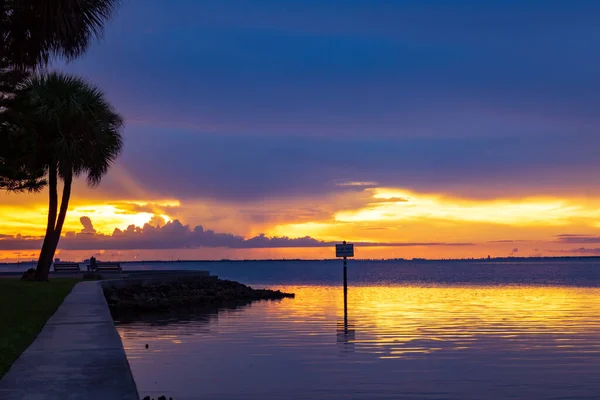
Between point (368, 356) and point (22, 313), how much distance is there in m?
12.7

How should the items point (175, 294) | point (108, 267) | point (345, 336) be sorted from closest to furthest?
point (345, 336), point (175, 294), point (108, 267)

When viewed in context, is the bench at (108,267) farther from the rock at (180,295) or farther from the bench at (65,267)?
the rock at (180,295)

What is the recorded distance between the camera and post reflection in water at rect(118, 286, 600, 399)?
685 inches

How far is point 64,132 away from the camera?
4431 cm

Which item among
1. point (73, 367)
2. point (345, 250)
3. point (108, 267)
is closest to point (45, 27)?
point (73, 367)

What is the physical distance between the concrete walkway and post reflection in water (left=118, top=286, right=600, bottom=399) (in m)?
1.48

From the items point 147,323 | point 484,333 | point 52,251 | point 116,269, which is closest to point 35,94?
point 52,251

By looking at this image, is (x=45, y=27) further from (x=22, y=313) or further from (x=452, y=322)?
(x=452, y=322)

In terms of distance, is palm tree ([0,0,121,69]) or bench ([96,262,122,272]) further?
bench ([96,262,122,272])

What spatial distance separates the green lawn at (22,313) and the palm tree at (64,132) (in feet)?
23.8

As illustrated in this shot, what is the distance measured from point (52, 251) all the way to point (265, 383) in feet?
107

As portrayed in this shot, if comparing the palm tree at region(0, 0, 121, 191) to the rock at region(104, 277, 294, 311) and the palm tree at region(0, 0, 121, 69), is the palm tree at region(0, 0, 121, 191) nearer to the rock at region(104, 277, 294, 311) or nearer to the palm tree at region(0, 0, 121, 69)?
the palm tree at region(0, 0, 121, 69)

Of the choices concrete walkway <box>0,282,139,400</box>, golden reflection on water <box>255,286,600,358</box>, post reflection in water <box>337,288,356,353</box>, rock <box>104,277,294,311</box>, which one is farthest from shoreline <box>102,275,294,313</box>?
concrete walkway <box>0,282,139,400</box>

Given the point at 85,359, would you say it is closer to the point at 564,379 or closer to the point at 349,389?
the point at 349,389
